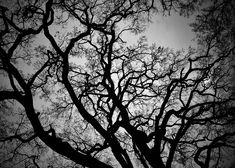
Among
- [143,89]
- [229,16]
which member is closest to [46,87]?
[143,89]

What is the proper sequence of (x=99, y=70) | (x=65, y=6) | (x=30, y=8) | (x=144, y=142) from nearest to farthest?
(x=144, y=142) < (x=30, y=8) < (x=65, y=6) < (x=99, y=70)

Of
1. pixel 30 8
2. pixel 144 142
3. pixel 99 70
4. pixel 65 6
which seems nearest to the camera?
pixel 144 142

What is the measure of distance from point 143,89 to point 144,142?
3.87 m

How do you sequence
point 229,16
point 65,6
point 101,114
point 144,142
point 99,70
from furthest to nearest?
point 99,70 → point 101,114 → point 65,6 → point 144,142 → point 229,16

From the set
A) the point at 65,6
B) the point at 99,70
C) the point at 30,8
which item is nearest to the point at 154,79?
the point at 99,70

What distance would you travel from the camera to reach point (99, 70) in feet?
39.6

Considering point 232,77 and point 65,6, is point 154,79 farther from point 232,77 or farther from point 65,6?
point 65,6

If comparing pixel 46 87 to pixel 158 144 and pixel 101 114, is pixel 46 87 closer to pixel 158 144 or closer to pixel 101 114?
pixel 101 114

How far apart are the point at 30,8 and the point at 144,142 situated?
9.37 meters

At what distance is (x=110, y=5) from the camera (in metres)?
10.6

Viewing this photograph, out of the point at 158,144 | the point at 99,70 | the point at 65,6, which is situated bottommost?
the point at 158,144

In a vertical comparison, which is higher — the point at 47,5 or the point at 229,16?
the point at 47,5

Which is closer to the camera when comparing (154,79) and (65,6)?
(65,6)

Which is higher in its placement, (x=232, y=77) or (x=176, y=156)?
(x=232, y=77)
